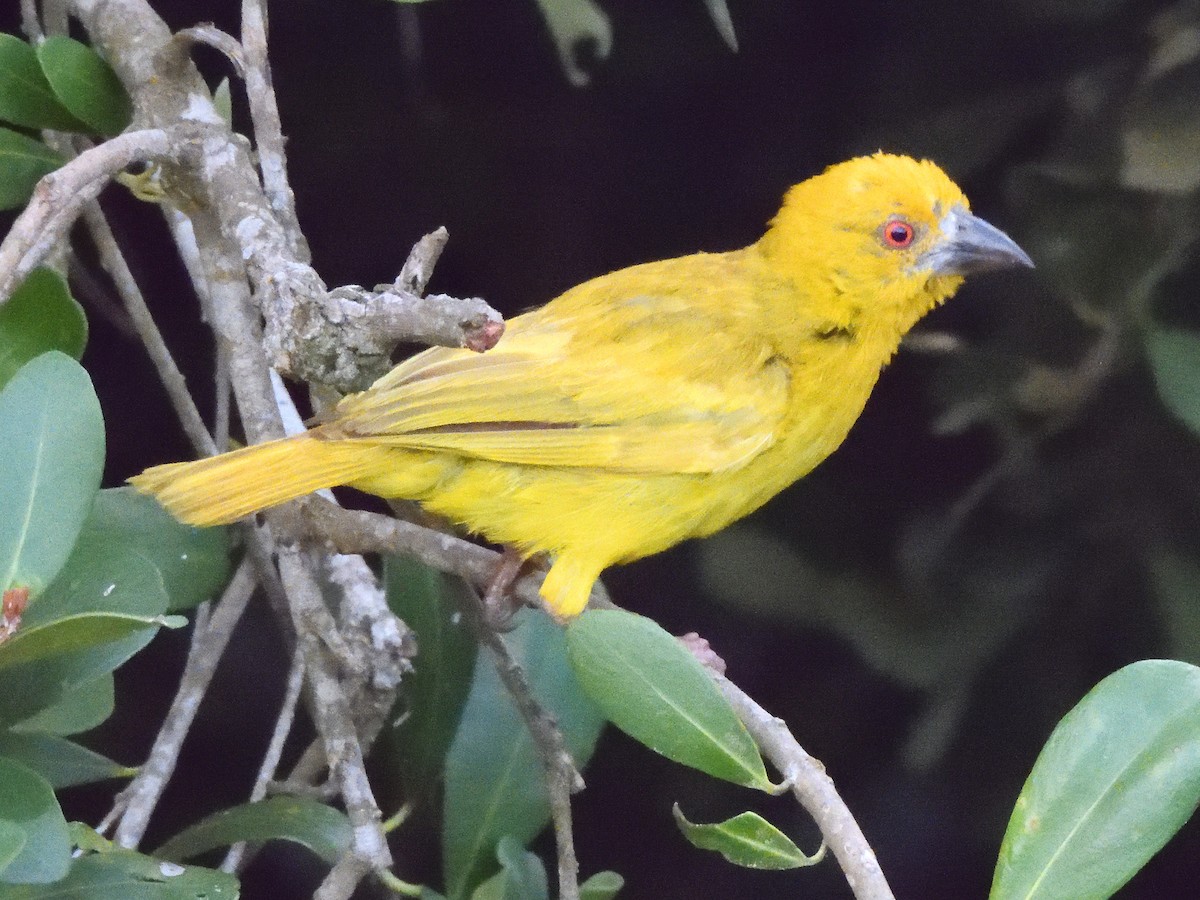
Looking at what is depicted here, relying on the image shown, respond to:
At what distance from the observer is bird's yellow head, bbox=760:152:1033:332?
2037 mm

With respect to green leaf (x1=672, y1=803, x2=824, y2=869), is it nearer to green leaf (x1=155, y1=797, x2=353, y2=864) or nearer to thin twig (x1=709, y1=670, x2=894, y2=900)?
thin twig (x1=709, y1=670, x2=894, y2=900)

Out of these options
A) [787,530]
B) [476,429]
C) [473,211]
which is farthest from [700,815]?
[473,211]

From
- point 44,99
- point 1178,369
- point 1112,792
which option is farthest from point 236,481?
point 1178,369

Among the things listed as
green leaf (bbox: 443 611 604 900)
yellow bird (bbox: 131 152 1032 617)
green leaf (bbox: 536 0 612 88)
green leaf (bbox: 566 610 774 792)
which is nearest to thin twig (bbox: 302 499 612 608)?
yellow bird (bbox: 131 152 1032 617)

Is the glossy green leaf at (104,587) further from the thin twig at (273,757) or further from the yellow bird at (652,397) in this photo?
the thin twig at (273,757)

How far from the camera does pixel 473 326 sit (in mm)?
1178

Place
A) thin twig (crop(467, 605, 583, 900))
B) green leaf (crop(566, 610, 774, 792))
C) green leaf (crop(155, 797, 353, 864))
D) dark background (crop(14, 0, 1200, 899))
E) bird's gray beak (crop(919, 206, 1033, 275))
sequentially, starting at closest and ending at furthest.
Result: green leaf (crop(566, 610, 774, 792)) < thin twig (crop(467, 605, 583, 900)) < green leaf (crop(155, 797, 353, 864)) < bird's gray beak (crop(919, 206, 1033, 275)) < dark background (crop(14, 0, 1200, 899))

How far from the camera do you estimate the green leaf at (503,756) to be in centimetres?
181

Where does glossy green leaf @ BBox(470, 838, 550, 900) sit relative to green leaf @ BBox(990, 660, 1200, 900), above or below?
below

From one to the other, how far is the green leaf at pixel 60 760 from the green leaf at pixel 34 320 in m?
0.45

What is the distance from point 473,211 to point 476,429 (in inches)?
28.2

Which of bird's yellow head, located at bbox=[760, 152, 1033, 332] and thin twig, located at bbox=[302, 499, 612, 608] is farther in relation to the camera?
bird's yellow head, located at bbox=[760, 152, 1033, 332]

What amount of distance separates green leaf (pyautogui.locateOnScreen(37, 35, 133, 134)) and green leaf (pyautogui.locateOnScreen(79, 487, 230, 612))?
0.60 metres

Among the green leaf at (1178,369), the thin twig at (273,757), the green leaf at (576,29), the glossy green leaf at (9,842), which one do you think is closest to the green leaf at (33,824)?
the glossy green leaf at (9,842)
